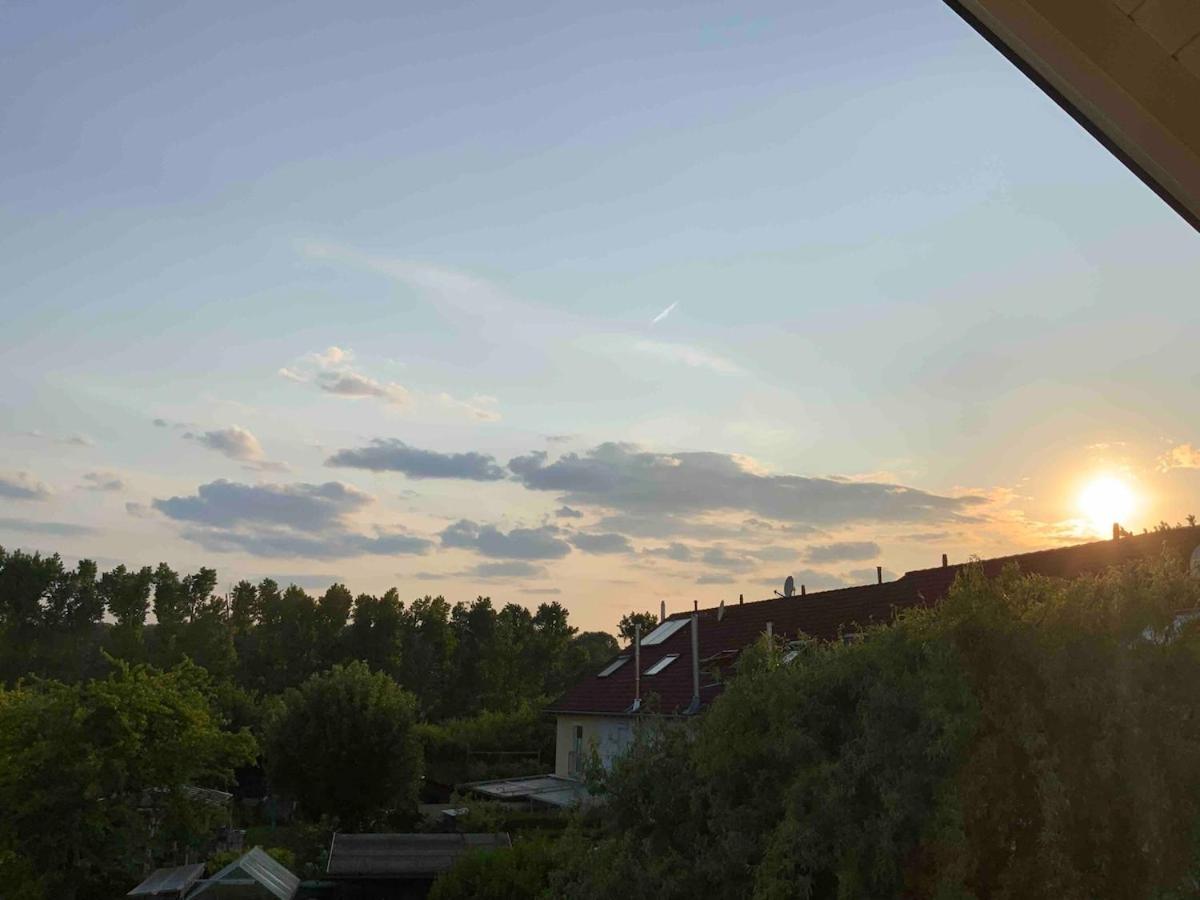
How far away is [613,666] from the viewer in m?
35.8

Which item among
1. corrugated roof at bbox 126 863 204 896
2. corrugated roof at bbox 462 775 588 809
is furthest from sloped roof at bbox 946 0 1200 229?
corrugated roof at bbox 462 775 588 809

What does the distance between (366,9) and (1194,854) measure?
7182 millimetres

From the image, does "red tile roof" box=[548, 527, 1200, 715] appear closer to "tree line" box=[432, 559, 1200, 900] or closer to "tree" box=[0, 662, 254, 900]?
"tree" box=[0, 662, 254, 900]

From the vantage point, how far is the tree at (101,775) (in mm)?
19641

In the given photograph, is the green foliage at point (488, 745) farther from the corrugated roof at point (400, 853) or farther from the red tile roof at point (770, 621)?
the corrugated roof at point (400, 853)

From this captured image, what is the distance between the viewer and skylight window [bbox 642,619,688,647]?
35.7 m

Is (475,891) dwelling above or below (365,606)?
below

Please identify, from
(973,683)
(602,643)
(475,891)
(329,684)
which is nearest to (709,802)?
(973,683)

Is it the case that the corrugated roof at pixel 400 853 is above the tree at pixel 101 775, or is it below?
below

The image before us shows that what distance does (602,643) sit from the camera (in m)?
88.2

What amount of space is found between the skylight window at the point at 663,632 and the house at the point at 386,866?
1249 cm

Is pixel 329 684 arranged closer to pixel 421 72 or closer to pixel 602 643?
pixel 421 72

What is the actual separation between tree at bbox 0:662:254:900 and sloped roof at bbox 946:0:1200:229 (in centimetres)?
2171

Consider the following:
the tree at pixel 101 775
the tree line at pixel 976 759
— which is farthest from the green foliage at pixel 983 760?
the tree at pixel 101 775
